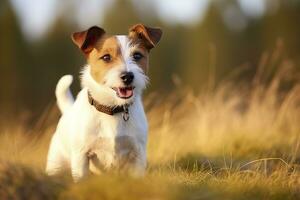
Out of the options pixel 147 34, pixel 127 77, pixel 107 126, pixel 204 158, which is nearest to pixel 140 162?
pixel 107 126

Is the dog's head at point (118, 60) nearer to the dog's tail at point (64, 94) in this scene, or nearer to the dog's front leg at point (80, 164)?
the dog's front leg at point (80, 164)

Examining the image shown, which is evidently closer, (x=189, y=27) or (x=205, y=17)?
(x=205, y=17)

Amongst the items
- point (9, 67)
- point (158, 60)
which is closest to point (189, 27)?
point (158, 60)

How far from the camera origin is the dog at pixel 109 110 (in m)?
4.87

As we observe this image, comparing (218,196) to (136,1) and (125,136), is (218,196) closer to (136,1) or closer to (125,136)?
(125,136)

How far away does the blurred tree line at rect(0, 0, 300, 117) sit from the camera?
20.8 m

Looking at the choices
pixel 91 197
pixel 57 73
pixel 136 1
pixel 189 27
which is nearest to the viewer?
pixel 91 197

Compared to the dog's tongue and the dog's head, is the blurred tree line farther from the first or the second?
the dog's tongue

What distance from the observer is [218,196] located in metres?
3.86

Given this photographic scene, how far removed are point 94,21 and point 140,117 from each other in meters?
26.3

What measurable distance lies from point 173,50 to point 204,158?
2333 centimetres

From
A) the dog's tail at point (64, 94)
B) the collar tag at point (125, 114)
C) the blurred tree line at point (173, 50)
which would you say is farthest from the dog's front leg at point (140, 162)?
the blurred tree line at point (173, 50)

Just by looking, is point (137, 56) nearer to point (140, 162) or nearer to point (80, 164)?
point (140, 162)

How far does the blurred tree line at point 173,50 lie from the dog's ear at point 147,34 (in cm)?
1247
